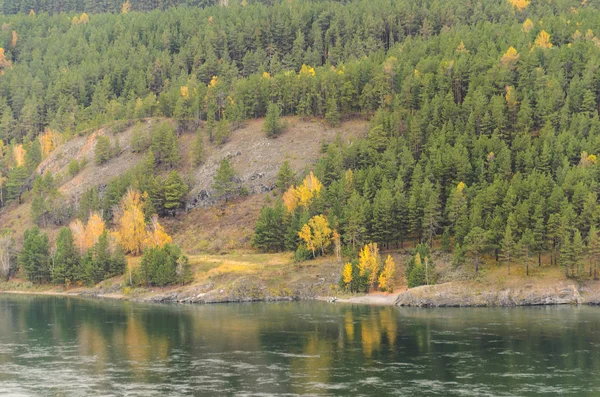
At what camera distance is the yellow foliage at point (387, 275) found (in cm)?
15450

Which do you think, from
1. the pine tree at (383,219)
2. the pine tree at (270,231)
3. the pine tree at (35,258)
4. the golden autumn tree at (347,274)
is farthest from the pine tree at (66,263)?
the pine tree at (383,219)

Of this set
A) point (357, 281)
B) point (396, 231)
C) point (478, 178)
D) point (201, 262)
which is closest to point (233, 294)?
point (201, 262)

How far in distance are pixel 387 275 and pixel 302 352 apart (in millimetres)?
59181

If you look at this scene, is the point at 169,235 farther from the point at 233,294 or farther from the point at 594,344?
the point at 594,344

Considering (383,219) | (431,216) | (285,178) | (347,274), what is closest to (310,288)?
(347,274)

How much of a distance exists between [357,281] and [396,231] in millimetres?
16989

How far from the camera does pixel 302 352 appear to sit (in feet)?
322

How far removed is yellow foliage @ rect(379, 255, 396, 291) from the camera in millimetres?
154500

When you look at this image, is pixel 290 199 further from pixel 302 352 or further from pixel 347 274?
pixel 302 352

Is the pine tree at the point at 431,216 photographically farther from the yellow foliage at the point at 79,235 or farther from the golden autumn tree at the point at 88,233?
the yellow foliage at the point at 79,235

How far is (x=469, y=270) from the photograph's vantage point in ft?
495

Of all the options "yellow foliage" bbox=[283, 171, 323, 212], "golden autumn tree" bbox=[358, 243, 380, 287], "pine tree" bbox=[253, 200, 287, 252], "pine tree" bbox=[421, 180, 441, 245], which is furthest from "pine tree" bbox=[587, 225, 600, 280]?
"pine tree" bbox=[253, 200, 287, 252]

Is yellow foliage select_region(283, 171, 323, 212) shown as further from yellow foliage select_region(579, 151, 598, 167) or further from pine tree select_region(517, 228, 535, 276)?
yellow foliage select_region(579, 151, 598, 167)

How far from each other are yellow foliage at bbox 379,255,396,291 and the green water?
536 inches
